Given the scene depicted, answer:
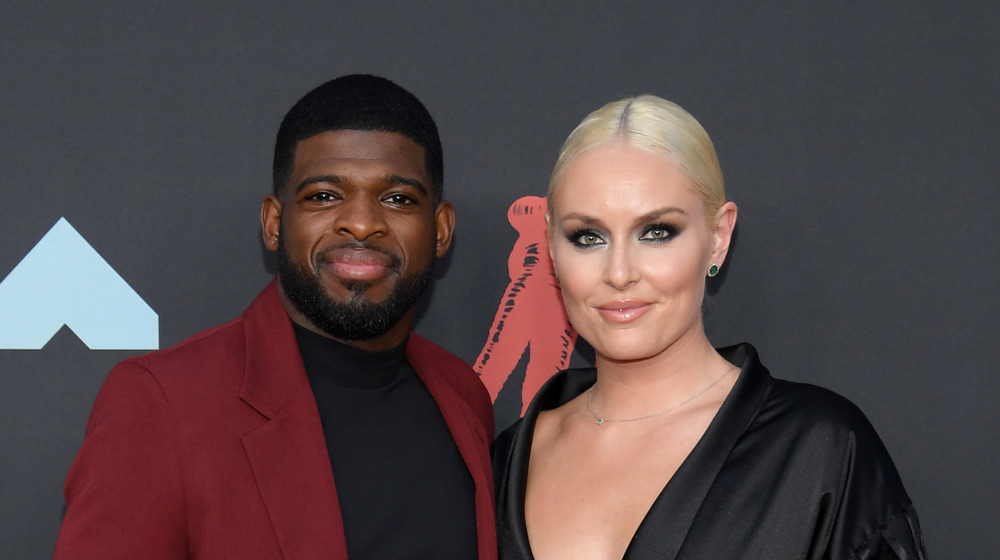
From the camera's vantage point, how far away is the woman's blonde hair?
1.85 metres

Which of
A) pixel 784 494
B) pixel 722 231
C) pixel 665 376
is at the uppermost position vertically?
pixel 722 231

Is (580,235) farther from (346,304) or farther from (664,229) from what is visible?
(346,304)

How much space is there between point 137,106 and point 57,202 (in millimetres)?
349

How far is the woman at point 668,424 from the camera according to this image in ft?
5.47

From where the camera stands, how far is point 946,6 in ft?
8.25

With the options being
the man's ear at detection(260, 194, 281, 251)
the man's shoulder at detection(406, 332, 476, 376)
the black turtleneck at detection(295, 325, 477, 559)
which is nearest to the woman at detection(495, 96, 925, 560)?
the black turtleneck at detection(295, 325, 477, 559)

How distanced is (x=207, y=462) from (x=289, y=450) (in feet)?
0.52

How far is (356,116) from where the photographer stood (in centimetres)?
181

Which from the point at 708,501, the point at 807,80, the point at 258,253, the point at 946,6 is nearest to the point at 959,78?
the point at 946,6

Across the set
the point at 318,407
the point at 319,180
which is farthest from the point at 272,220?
the point at 318,407

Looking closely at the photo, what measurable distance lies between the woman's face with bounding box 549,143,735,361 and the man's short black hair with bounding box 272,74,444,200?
0.35 m

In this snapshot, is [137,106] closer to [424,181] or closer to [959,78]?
[424,181]

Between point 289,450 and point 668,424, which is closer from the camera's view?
point 289,450

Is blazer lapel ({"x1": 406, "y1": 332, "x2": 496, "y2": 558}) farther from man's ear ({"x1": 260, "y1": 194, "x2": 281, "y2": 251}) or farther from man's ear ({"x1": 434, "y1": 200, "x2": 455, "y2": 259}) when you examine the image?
man's ear ({"x1": 260, "y1": 194, "x2": 281, "y2": 251})
